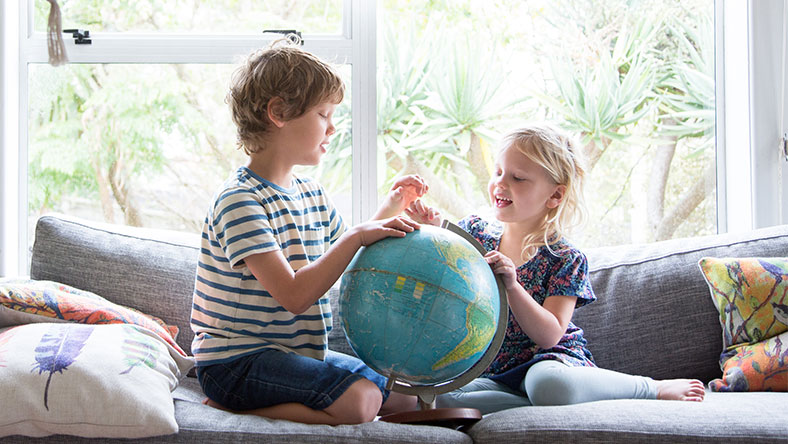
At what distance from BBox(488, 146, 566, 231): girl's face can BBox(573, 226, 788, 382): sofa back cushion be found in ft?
1.37

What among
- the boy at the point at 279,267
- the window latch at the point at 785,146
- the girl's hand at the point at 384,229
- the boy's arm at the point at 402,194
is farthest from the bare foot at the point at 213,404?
the window latch at the point at 785,146

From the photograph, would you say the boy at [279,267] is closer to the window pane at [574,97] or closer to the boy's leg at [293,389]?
the boy's leg at [293,389]

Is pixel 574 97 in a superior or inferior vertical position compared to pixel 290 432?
superior

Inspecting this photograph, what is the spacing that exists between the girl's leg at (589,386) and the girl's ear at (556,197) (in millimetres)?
523

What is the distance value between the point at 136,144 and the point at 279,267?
1579 millimetres

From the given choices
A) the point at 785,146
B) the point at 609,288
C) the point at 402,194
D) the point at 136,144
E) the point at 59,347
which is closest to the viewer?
the point at 59,347

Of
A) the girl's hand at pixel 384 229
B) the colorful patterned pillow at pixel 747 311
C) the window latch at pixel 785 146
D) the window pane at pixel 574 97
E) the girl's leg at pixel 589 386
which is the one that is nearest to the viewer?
the girl's hand at pixel 384 229

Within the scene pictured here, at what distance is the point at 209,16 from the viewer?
10.4 feet

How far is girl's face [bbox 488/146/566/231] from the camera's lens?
2344 millimetres

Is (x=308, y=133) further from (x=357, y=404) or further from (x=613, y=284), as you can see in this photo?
(x=613, y=284)

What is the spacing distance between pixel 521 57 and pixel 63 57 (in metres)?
1.97

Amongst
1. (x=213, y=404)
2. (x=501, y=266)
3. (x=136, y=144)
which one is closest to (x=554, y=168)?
(x=501, y=266)

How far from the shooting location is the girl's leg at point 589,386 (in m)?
2.08

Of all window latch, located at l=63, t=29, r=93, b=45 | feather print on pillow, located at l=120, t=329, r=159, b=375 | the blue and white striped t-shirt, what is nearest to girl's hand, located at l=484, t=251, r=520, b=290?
the blue and white striped t-shirt
